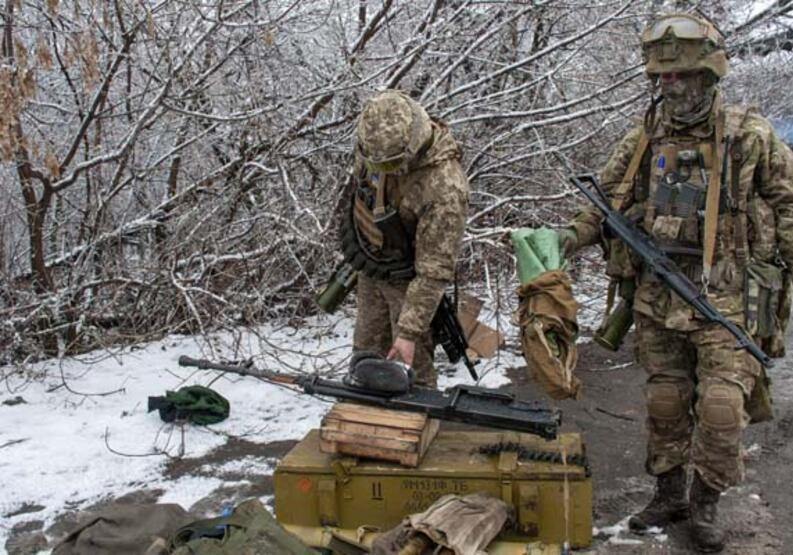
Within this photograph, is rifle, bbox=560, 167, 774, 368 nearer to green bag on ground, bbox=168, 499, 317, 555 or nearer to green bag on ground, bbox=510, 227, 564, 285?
green bag on ground, bbox=510, 227, 564, 285

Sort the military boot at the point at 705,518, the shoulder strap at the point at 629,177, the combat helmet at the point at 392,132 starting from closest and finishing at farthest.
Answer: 1. the military boot at the point at 705,518
2. the combat helmet at the point at 392,132
3. the shoulder strap at the point at 629,177

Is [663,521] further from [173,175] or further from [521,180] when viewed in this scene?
[173,175]

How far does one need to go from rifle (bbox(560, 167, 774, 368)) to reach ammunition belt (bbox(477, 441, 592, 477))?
75 centimetres

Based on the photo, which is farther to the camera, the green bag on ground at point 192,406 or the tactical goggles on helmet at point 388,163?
the green bag on ground at point 192,406

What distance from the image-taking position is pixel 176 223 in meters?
6.53

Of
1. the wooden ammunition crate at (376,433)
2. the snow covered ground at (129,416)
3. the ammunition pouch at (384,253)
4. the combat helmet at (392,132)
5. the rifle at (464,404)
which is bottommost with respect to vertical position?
the snow covered ground at (129,416)

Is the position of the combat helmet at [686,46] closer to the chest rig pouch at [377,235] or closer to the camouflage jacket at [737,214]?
the camouflage jacket at [737,214]

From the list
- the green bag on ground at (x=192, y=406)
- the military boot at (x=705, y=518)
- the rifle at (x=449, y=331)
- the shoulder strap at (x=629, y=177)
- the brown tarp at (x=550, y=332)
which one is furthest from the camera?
the green bag on ground at (x=192, y=406)

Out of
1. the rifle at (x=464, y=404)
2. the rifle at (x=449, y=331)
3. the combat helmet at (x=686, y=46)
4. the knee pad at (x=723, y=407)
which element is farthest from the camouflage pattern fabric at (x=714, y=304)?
the rifle at (x=449, y=331)

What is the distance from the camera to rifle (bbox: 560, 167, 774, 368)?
334 cm

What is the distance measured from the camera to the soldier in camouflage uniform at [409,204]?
3584mm

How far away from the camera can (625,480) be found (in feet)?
13.9

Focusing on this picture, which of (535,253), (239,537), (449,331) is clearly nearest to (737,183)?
(535,253)

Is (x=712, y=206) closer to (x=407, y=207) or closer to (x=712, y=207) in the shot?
(x=712, y=207)
